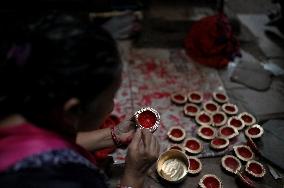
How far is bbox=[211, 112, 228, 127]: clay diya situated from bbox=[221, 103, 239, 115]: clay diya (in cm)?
10

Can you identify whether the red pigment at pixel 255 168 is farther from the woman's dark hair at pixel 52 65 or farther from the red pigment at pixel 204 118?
the woman's dark hair at pixel 52 65

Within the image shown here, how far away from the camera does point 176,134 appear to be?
151 inches

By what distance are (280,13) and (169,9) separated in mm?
2075

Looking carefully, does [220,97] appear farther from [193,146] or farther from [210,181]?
[210,181]

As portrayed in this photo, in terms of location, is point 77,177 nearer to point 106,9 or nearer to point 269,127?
point 269,127

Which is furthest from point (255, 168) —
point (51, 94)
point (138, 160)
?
point (51, 94)

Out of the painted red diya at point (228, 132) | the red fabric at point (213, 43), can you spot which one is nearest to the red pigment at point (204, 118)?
the painted red diya at point (228, 132)

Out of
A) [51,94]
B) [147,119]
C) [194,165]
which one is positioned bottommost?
[194,165]

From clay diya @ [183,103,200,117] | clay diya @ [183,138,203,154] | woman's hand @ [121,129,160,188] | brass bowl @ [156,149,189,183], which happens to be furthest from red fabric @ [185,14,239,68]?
woman's hand @ [121,129,160,188]

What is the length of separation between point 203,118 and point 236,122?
38cm

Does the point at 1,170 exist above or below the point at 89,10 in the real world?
above

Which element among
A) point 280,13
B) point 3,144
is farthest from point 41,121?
point 280,13

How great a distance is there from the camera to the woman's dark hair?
138 centimetres

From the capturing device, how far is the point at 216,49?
5035 mm
